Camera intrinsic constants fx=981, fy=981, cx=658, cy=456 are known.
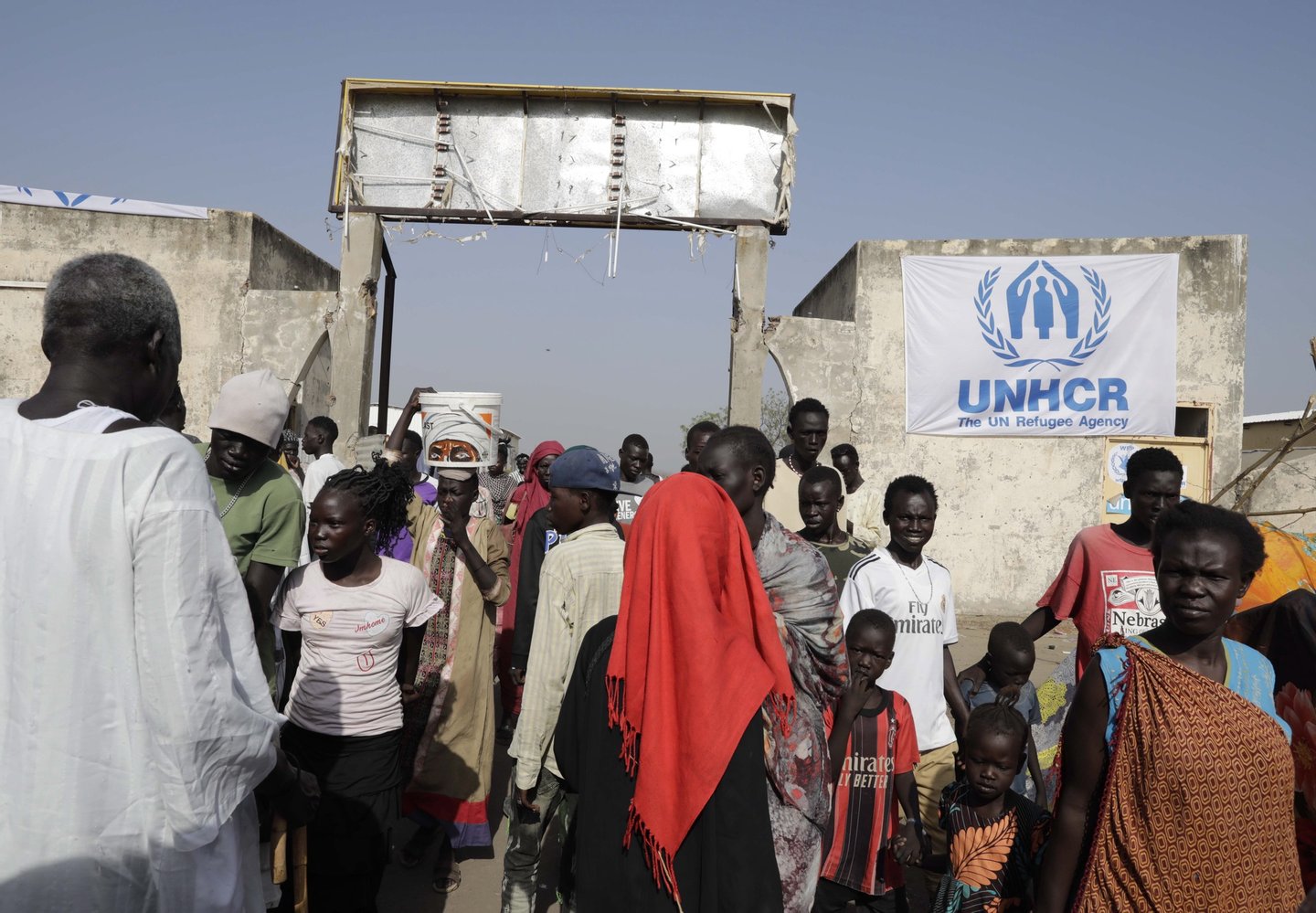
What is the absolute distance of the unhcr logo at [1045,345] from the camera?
11.3 meters

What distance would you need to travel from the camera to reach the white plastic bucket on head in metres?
4.93

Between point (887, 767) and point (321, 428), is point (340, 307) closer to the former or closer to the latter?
point (321, 428)

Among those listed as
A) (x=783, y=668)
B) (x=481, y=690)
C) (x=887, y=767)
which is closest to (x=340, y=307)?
(x=481, y=690)

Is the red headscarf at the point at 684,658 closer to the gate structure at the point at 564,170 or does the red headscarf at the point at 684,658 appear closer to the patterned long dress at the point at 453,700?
the patterned long dress at the point at 453,700

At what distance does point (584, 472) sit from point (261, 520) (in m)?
1.18

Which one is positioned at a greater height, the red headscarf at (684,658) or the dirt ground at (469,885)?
the red headscarf at (684,658)

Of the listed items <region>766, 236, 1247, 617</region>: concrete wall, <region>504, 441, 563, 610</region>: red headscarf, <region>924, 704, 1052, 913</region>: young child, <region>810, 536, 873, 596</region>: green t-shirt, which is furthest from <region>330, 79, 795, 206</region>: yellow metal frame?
<region>924, 704, 1052, 913</region>: young child

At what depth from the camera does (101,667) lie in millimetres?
1705

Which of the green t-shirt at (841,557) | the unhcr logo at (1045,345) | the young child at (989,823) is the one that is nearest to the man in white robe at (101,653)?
the young child at (989,823)

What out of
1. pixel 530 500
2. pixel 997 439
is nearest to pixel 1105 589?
pixel 530 500

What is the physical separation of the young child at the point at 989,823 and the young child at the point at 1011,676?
0.76 m

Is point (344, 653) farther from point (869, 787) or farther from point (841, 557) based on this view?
point (841, 557)

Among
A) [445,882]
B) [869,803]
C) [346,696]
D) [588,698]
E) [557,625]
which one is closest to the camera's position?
[588,698]

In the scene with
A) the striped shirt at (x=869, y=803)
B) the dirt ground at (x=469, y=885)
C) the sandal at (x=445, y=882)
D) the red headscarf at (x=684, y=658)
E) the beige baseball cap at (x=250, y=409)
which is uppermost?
the beige baseball cap at (x=250, y=409)
